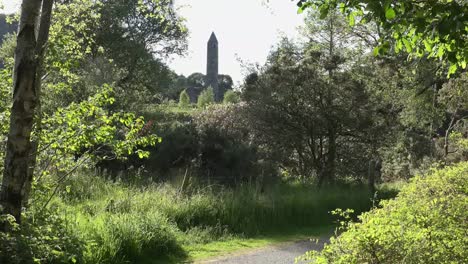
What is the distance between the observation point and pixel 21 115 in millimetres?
5340

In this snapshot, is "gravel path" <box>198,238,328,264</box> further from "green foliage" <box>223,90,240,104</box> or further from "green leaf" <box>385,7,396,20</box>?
"green foliage" <box>223,90,240,104</box>

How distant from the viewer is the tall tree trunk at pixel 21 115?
534 cm

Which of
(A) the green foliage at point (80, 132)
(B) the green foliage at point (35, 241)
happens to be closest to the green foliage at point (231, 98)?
(A) the green foliage at point (80, 132)

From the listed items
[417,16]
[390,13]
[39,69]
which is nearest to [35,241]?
[39,69]

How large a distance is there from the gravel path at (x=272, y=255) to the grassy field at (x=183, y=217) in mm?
402

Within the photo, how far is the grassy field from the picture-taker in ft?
26.9

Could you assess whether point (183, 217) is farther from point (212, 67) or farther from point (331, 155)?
point (212, 67)

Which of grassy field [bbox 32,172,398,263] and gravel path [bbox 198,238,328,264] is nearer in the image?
grassy field [bbox 32,172,398,263]

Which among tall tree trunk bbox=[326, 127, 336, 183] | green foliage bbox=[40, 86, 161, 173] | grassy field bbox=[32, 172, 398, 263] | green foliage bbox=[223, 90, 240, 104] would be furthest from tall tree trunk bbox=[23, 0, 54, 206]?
green foliage bbox=[223, 90, 240, 104]

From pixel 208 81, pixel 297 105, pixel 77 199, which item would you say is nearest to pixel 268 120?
pixel 297 105

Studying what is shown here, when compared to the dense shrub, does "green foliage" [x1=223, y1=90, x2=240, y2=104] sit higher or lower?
higher

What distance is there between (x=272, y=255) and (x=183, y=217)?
236 centimetres

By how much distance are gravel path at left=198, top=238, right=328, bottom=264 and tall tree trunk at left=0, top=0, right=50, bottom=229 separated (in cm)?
403

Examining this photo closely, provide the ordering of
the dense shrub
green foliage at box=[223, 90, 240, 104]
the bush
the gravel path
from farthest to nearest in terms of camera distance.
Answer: green foliage at box=[223, 90, 240, 104] < the dense shrub < the gravel path < the bush
